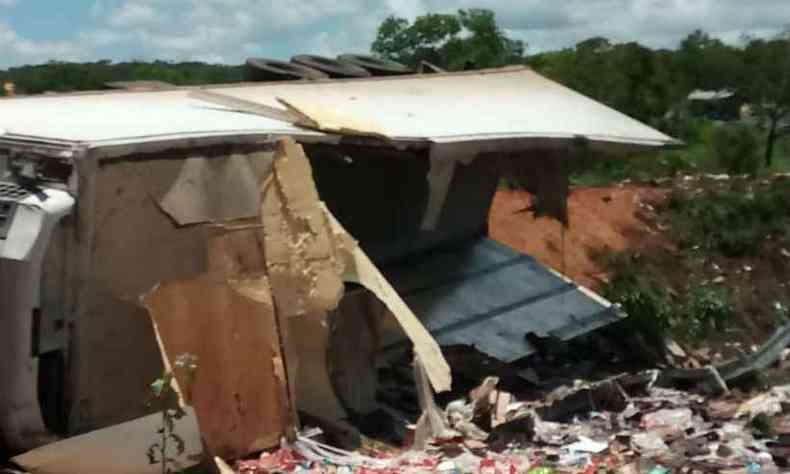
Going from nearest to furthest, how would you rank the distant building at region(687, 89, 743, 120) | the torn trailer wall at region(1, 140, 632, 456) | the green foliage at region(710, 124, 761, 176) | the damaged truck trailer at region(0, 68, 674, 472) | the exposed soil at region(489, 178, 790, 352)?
the damaged truck trailer at region(0, 68, 674, 472) → the torn trailer wall at region(1, 140, 632, 456) → the exposed soil at region(489, 178, 790, 352) → the green foliage at region(710, 124, 761, 176) → the distant building at region(687, 89, 743, 120)

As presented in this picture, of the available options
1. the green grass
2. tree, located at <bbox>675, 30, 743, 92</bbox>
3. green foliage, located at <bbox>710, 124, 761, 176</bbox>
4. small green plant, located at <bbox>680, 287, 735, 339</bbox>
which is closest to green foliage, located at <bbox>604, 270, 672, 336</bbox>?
small green plant, located at <bbox>680, 287, 735, 339</bbox>

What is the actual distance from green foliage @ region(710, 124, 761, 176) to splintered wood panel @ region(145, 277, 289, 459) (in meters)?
14.6

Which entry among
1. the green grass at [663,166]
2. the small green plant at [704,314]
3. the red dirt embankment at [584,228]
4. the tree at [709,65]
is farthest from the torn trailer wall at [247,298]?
the tree at [709,65]

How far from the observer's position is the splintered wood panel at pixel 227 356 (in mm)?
6184

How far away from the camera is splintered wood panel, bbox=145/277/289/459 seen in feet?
20.3

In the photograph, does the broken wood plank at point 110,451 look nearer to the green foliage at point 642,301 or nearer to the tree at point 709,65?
the green foliage at point 642,301

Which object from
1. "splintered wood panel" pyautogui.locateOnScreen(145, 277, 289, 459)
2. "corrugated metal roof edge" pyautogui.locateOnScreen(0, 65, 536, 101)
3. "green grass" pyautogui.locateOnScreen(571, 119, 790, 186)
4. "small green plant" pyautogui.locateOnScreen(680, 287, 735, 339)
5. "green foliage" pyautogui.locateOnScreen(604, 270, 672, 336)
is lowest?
"small green plant" pyautogui.locateOnScreen(680, 287, 735, 339)

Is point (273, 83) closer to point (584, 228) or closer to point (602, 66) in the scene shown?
point (584, 228)

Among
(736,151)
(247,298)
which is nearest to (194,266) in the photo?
(247,298)

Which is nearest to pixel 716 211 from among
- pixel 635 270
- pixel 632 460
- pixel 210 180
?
pixel 635 270

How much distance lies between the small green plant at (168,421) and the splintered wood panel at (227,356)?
0.16m

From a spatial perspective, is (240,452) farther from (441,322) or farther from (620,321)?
(620,321)

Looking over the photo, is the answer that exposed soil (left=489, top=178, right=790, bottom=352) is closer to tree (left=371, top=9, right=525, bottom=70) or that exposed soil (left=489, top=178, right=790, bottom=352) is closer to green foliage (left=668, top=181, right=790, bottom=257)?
green foliage (left=668, top=181, right=790, bottom=257)

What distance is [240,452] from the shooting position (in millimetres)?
6348
